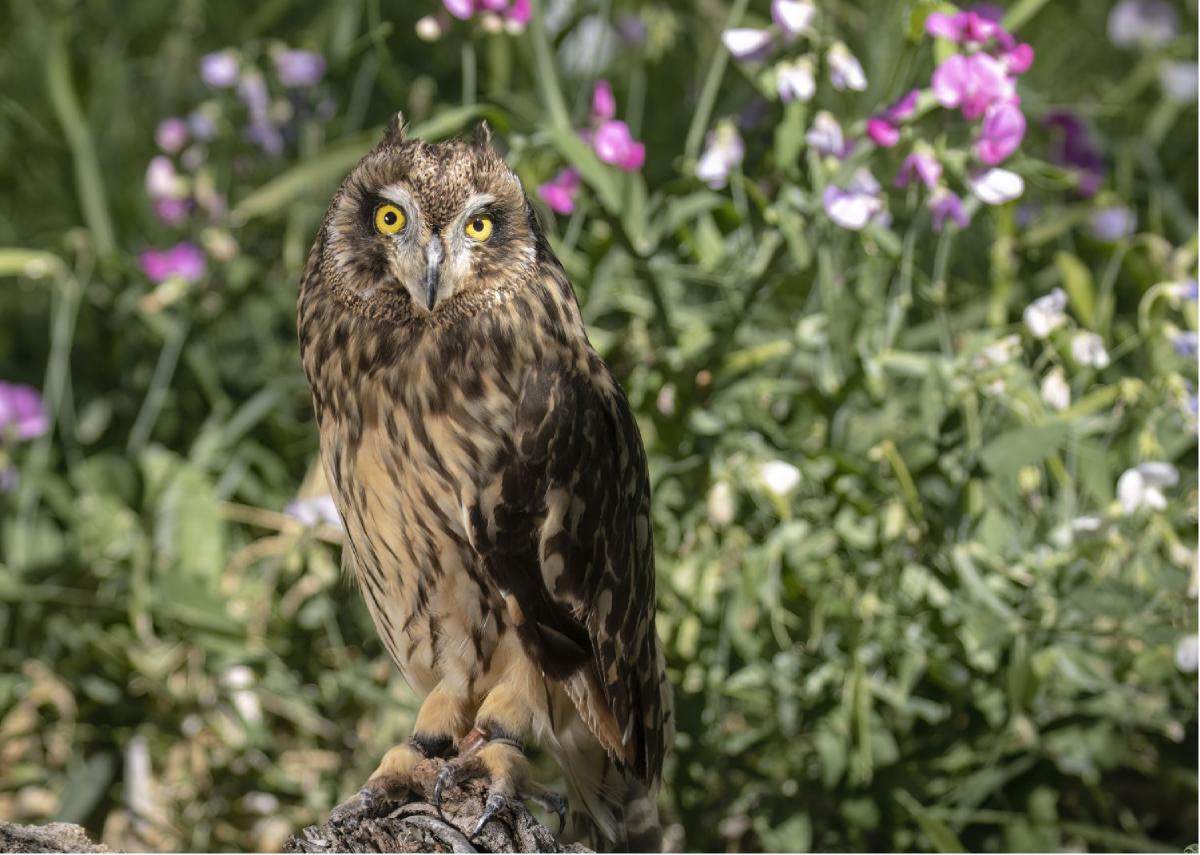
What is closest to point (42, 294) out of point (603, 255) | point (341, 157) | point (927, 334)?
point (341, 157)

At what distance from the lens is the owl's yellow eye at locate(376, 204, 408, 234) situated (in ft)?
6.40

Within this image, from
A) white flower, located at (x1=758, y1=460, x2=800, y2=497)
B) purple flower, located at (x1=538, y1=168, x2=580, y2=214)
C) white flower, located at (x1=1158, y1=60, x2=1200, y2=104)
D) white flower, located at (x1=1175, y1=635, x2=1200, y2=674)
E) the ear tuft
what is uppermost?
the ear tuft

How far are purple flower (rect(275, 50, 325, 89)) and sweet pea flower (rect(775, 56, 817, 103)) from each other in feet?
4.71

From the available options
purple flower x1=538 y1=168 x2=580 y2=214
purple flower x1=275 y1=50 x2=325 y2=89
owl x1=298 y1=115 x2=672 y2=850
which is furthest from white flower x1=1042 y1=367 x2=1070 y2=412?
purple flower x1=275 y1=50 x2=325 y2=89

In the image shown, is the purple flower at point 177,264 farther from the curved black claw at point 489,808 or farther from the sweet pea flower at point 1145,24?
the sweet pea flower at point 1145,24

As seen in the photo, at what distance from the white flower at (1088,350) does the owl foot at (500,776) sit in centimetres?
118

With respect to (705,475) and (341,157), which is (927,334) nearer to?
(705,475)

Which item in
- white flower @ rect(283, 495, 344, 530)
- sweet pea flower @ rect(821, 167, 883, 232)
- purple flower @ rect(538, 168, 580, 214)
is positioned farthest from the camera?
white flower @ rect(283, 495, 344, 530)

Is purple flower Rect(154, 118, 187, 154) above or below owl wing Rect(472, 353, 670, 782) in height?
above

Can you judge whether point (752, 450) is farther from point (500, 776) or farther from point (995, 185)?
point (500, 776)

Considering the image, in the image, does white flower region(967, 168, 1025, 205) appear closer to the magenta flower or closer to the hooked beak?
the magenta flower

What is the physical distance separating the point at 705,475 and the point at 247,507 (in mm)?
1242

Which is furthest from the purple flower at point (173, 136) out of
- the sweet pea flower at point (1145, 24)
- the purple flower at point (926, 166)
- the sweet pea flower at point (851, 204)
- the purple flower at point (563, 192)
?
the sweet pea flower at point (1145, 24)

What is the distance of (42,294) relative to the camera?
14.8ft
